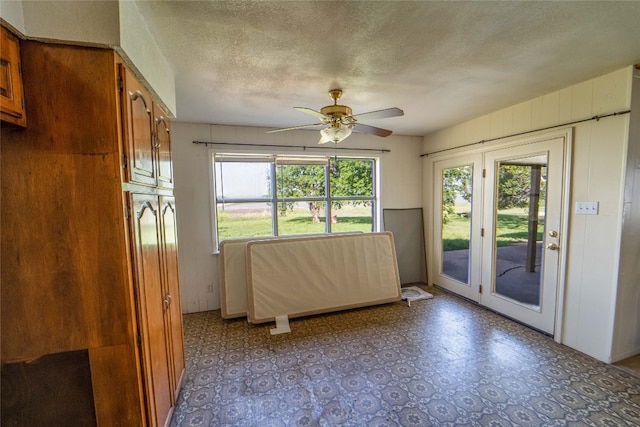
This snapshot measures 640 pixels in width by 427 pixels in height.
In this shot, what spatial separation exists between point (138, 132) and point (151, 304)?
0.89 m

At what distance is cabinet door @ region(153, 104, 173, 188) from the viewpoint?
5.32ft

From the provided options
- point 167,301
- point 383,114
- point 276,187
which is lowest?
point 167,301

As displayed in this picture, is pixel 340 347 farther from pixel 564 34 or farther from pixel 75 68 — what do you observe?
pixel 564 34

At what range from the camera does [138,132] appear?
4.21 ft

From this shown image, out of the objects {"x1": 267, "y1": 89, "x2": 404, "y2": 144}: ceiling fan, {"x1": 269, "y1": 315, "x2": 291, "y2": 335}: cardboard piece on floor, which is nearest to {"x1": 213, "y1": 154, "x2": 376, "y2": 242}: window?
{"x1": 269, "y1": 315, "x2": 291, "y2": 335}: cardboard piece on floor

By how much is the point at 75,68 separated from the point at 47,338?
1109 millimetres

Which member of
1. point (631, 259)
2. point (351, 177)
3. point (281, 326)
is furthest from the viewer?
point (351, 177)

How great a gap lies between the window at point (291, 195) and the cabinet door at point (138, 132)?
2030 millimetres

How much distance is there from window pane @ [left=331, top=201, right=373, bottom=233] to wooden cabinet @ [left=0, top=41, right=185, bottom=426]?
119 inches

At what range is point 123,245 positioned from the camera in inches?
44.2

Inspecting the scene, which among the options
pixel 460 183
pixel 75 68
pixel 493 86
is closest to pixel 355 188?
pixel 460 183

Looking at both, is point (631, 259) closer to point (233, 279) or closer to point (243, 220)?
point (233, 279)

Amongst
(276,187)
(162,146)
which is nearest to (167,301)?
(162,146)

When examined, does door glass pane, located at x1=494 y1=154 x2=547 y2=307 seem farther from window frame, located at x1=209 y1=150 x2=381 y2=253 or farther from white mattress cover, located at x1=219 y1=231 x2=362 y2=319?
white mattress cover, located at x1=219 y1=231 x2=362 y2=319
